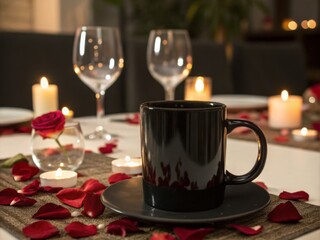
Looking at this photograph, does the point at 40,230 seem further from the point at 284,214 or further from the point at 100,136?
the point at 100,136

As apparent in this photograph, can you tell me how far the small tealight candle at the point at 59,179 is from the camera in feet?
2.25

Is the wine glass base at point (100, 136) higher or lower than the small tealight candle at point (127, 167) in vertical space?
lower

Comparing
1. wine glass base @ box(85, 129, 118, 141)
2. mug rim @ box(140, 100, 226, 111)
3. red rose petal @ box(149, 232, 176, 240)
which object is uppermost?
mug rim @ box(140, 100, 226, 111)

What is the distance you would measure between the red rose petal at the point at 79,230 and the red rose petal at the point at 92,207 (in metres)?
0.04

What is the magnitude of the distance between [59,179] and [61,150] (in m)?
0.12

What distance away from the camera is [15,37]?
1.93 m

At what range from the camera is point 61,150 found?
80 cm

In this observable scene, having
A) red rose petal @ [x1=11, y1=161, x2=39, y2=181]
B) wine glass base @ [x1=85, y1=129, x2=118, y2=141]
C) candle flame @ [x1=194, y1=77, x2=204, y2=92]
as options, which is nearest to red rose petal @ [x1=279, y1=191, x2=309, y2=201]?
red rose petal @ [x1=11, y1=161, x2=39, y2=181]

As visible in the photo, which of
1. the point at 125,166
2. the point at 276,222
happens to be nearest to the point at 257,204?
the point at 276,222

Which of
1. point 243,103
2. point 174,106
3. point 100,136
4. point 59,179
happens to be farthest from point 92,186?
point 243,103

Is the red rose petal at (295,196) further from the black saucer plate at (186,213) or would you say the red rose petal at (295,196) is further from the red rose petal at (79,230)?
the red rose petal at (79,230)

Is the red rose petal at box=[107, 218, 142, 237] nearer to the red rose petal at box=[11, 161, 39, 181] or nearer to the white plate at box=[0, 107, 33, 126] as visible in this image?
the red rose petal at box=[11, 161, 39, 181]

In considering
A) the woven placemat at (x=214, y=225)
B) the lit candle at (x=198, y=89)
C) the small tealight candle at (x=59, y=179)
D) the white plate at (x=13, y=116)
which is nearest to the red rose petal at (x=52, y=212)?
the woven placemat at (x=214, y=225)

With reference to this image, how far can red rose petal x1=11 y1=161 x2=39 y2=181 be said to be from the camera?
0.74m
